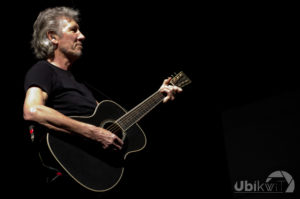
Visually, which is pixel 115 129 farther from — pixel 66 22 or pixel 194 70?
pixel 194 70

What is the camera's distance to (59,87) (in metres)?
1.40

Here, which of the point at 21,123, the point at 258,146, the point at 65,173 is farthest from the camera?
the point at 258,146

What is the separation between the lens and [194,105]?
2744 millimetres

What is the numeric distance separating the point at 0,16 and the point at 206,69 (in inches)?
75.2

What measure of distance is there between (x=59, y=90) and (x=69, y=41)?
0.42m

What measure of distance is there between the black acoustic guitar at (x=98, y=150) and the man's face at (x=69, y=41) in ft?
1.42

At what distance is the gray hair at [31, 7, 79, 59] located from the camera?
5.43ft

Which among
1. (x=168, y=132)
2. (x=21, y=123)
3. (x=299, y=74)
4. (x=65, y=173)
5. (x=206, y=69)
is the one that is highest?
(x=206, y=69)

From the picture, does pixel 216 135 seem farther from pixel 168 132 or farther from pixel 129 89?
pixel 129 89

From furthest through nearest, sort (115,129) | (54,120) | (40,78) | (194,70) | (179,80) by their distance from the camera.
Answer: (194,70) → (179,80) → (115,129) → (40,78) → (54,120)

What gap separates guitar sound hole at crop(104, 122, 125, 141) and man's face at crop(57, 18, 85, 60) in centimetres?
55

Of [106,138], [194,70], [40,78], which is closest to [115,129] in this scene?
[106,138]

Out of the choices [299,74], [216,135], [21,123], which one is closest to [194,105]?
[216,135]

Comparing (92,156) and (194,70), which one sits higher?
(194,70)
